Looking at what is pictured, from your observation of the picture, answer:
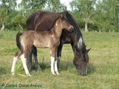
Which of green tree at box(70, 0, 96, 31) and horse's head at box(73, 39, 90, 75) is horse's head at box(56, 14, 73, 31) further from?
green tree at box(70, 0, 96, 31)

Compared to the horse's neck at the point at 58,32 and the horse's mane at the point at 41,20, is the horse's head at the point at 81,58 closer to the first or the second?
the horse's neck at the point at 58,32

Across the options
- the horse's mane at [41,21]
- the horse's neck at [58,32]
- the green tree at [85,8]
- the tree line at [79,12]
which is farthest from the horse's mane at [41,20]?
the green tree at [85,8]

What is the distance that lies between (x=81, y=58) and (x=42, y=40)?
141 centimetres

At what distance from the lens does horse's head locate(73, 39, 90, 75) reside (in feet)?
27.8

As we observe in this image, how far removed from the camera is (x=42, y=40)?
8.09 meters

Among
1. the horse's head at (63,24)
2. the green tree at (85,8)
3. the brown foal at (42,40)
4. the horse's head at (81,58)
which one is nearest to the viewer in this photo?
the brown foal at (42,40)

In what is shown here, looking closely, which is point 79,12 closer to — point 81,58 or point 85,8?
point 85,8

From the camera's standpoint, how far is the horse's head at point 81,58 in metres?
8.46

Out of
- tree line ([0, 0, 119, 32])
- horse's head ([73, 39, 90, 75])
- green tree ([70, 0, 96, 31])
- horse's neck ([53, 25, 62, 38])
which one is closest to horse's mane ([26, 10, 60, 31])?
horse's neck ([53, 25, 62, 38])

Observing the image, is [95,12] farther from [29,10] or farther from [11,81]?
[11,81]

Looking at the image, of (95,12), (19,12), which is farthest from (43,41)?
(95,12)

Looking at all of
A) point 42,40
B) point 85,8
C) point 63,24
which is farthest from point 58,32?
point 85,8

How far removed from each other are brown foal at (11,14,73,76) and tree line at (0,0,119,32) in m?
39.6

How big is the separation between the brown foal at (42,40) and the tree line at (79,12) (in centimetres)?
3963
